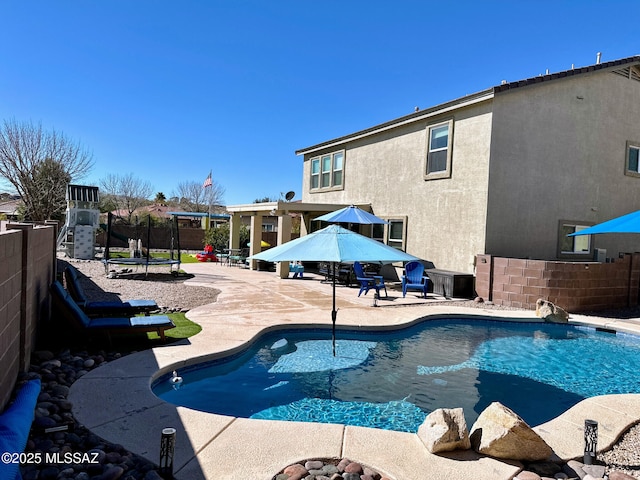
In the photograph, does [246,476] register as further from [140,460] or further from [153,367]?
[153,367]

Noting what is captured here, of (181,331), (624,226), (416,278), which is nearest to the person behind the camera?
(181,331)

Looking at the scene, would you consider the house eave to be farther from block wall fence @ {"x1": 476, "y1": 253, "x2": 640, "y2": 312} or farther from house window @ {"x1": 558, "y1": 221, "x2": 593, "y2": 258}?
house window @ {"x1": 558, "y1": 221, "x2": 593, "y2": 258}

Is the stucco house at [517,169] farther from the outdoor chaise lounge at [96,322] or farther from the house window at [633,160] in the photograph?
the outdoor chaise lounge at [96,322]

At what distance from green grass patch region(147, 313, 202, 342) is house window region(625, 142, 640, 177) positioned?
1852cm

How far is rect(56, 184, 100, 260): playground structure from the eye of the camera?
76.0 ft

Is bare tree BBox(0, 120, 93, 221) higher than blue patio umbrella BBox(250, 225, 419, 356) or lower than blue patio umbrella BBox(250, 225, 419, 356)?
higher

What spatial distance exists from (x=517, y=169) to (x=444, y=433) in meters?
12.7

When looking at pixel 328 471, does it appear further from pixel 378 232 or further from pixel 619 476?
pixel 378 232

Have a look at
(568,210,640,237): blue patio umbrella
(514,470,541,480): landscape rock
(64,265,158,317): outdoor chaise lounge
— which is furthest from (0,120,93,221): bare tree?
(514,470,541,480): landscape rock

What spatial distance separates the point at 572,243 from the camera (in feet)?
53.4

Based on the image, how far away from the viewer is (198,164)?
57.6 metres

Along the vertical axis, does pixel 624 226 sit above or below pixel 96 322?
above

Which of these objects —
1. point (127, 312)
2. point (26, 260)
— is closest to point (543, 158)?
point (127, 312)

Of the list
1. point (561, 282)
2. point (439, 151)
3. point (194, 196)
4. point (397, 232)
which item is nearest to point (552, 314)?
point (561, 282)
